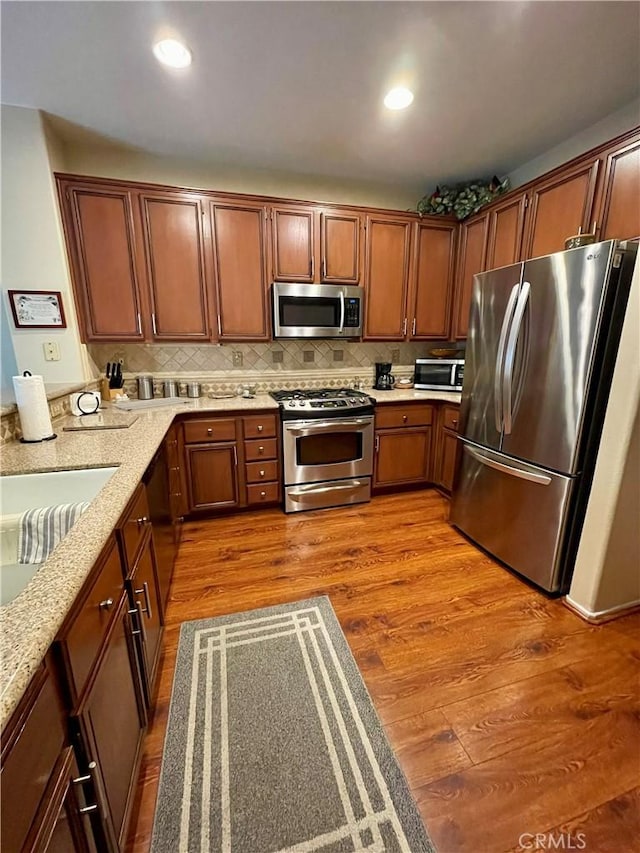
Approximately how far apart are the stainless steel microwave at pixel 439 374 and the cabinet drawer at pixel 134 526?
2.59m

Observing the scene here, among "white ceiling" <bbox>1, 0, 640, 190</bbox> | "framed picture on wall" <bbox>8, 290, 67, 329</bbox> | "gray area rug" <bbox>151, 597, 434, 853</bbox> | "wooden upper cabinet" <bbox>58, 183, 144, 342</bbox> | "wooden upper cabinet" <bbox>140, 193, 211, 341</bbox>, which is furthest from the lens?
"wooden upper cabinet" <bbox>140, 193, 211, 341</bbox>

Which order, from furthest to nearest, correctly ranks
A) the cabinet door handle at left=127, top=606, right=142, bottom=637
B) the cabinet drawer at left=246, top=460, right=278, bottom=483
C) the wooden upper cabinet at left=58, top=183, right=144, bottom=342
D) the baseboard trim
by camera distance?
the cabinet drawer at left=246, top=460, right=278, bottom=483
the wooden upper cabinet at left=58, top=183, right=144, bottom=342
the baseboard trim
the cabinet door handle at left=127, top=606, right=142, bottom=637

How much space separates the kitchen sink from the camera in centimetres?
101

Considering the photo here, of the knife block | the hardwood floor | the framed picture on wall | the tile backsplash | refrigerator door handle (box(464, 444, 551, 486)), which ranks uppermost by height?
the framed picture on wall

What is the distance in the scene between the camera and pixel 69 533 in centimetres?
84

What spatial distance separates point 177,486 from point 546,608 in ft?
7.58

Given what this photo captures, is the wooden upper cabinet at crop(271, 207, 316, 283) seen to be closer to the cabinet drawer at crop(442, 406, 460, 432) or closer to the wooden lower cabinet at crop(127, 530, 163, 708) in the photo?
the cabinet drawer at crop(442, 406, 460, 432)

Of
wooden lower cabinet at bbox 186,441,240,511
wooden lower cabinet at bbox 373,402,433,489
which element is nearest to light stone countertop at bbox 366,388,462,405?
wooden lower cabinet at bbox 373,402,433,489

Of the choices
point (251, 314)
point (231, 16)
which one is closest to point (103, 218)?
point (251, 314)

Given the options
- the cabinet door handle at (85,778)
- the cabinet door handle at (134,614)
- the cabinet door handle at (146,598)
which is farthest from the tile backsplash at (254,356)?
the cabinet door handle at (85,778)

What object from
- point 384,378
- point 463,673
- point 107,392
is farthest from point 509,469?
point 107,392

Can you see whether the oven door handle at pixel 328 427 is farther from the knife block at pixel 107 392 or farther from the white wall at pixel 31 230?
the white wall at pixel 31 230

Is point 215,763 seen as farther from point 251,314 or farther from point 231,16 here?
point 231,16

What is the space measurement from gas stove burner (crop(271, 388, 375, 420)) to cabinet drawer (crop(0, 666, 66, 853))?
2132mm
